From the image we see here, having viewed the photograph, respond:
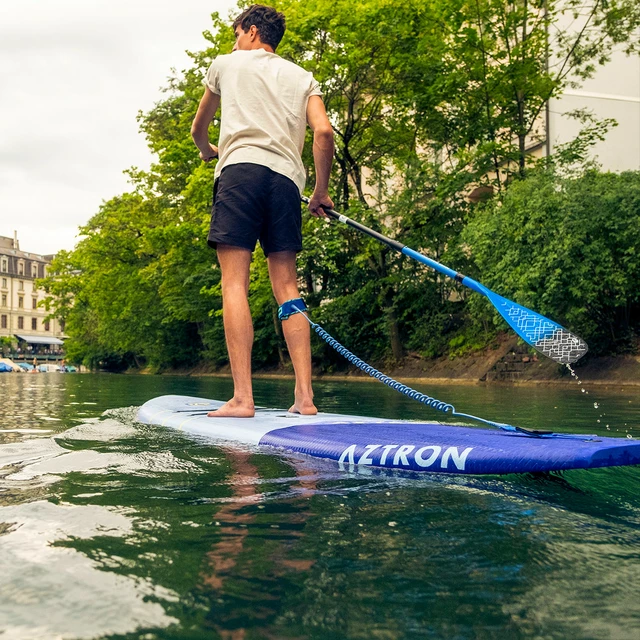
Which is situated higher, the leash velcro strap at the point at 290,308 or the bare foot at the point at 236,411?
the leash velcro strap at the point at 290,308

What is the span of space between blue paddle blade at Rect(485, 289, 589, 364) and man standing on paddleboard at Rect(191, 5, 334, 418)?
1328 millimetres

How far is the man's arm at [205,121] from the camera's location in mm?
5070

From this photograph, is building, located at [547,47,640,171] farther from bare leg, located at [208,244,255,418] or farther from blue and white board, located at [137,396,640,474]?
blue and white board, located at [137,396,640,474]

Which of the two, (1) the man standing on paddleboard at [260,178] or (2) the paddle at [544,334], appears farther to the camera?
(1) the man standing on paddleboard at [260,178]

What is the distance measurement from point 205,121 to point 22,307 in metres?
102

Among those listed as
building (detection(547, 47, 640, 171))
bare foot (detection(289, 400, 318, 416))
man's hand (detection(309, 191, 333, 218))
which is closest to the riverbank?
building (detection(547, 47, 640, 171))

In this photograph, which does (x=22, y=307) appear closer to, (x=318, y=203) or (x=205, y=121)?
(x=205, y=121)

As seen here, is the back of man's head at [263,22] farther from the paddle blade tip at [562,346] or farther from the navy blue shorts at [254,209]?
the paddle blade tip at [562,346]

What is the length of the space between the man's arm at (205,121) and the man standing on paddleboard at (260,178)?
3.0 inches

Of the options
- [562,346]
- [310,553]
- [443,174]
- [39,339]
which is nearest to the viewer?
[310,553]

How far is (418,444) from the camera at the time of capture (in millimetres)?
2846

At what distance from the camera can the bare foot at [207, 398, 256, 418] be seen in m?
4.38

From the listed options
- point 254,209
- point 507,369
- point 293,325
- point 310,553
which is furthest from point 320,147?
point 507,369

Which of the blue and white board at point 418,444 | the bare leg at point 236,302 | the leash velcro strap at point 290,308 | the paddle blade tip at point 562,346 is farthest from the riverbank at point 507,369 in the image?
the blue and white board at point 418,444
